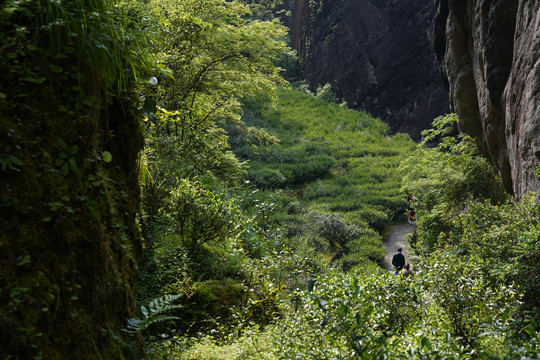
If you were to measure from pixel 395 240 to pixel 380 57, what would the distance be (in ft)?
63.1

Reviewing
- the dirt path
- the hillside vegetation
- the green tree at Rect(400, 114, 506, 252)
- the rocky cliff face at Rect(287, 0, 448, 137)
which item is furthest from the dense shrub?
the rocky cliff face at Rect(287, 0, 448, 137)

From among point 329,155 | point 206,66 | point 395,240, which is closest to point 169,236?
point 206,66

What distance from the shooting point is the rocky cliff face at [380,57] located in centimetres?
2652

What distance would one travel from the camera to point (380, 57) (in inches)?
1179

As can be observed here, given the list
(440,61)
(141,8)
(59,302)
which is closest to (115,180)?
(59,302)

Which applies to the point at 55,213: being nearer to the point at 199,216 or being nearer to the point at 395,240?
the point at 199,216

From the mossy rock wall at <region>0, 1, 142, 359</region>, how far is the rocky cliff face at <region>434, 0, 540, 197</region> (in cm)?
689

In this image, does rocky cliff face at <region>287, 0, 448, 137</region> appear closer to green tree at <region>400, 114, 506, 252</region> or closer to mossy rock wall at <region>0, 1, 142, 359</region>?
green tree at <region>400, 114, 506, 252</region>

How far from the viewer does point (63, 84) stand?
2674 mm

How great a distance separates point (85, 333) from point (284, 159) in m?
20.2

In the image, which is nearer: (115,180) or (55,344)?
(55,344)

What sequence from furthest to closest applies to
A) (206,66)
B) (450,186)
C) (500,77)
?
(450,186) < (206,66) < (500,77)

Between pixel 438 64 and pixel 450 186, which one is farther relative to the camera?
pixel 438 64

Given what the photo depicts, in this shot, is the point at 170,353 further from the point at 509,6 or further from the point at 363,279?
the point at 509,6
